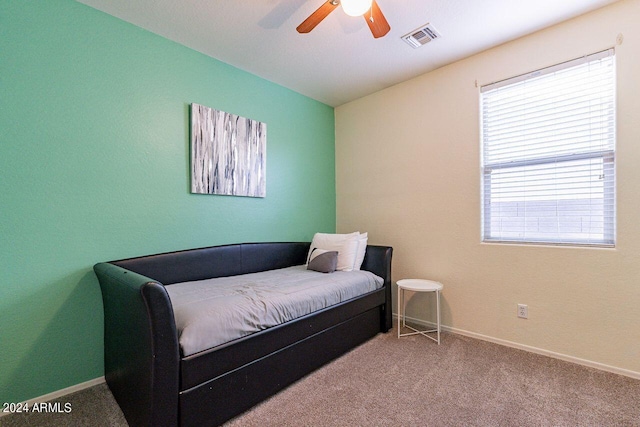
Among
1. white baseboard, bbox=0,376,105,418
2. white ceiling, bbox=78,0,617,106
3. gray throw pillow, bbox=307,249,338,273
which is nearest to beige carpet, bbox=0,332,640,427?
white baseboard, bbox=0,376,105,418

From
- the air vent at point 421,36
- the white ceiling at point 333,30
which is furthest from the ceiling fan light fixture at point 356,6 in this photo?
the air vent at point 421,36

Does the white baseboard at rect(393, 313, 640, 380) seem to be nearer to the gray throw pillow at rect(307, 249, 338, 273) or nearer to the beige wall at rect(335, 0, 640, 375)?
the beige wall at rect(335, 0, 640, 375)

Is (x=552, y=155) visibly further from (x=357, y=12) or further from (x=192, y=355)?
(x=192, y=355)

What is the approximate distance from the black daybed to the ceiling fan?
166 centimetres

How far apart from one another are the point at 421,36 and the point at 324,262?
204cm

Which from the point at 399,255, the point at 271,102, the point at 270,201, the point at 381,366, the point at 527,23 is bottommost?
the point at 381,366

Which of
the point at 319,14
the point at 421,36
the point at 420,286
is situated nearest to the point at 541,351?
the point at 420,286

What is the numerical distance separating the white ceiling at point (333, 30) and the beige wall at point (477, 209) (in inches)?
7.2

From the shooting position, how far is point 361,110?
134 inches

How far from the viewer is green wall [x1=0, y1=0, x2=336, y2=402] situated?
5.37ft

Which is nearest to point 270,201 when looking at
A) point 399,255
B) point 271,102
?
point 271,102

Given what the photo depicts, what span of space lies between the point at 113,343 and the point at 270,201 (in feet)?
5.66

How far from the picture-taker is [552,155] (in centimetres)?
220

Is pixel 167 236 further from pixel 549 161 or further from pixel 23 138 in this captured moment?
pixel 549 161
